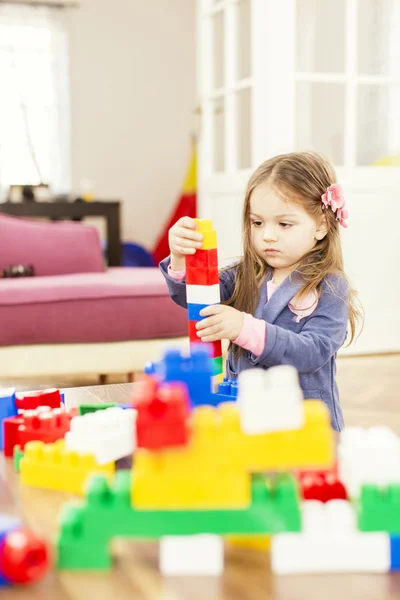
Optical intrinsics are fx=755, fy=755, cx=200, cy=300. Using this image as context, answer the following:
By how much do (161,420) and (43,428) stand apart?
0.41 m

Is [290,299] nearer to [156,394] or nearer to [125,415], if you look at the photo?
[125,415]

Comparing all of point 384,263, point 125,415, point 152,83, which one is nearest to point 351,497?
point 125,415

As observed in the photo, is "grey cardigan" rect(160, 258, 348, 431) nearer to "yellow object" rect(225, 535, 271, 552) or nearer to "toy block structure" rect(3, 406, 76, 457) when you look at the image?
"toy block structure" rect(3, 406, 76, 457)

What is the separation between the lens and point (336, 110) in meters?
3.12

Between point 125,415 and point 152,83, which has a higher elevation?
point 152,83

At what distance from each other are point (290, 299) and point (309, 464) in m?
0.73

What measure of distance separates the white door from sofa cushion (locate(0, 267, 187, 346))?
0.90 meters

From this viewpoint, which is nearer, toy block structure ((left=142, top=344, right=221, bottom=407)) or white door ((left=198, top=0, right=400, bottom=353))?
toy block structure ((left=142, top=344, right=221, bottom=407))

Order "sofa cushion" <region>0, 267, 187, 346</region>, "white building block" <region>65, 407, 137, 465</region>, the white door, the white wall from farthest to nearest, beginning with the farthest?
the white wall < the white door < "sofa cushion" <region>0, 267, 187, 346</region> < "white building block" <region>65, 407, 137, 465</region>

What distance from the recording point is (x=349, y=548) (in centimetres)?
56

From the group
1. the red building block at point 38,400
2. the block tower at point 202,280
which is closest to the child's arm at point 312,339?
the block tower at point 202,280

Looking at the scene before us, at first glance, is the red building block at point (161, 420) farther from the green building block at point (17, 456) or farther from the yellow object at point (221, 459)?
the green building block at point (17, 456)

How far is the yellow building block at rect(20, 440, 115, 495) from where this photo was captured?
73 centimetres

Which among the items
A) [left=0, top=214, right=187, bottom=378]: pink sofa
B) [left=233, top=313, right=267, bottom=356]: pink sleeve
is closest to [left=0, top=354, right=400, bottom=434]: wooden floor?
[left=0, top=214, right=187, bottom=378]: pink sofa
